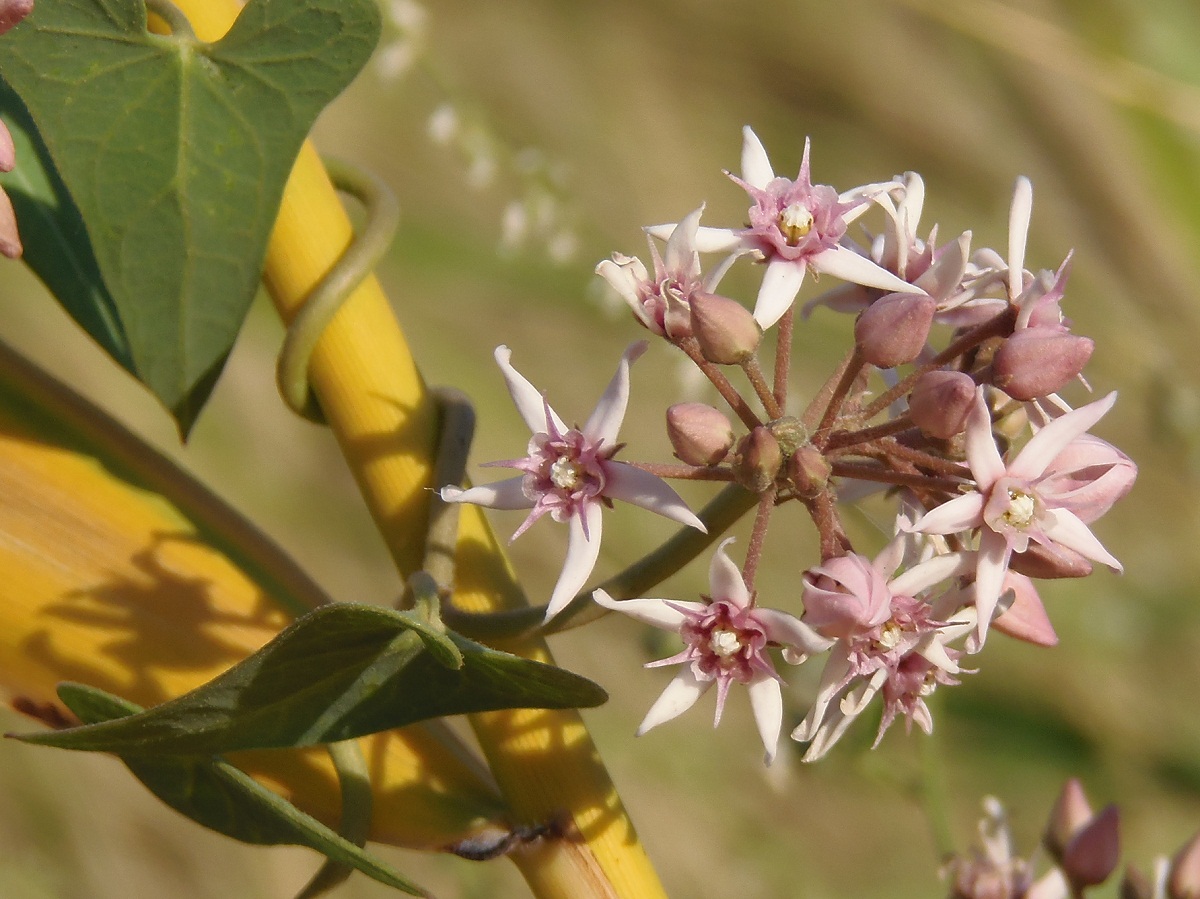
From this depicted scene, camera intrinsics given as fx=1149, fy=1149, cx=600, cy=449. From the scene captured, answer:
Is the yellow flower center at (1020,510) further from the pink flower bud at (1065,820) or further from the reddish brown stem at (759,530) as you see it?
the pink flower bud at (1065,820)

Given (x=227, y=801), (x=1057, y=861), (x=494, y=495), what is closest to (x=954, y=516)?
(x=494, y=495)

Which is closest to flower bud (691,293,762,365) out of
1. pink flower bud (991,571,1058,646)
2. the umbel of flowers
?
the umbel of flowers

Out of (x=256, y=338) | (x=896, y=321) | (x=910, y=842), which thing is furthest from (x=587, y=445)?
(x=910, y=842)

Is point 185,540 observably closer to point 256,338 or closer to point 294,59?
point 294,59

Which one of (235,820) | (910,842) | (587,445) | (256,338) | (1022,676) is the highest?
(587,445)

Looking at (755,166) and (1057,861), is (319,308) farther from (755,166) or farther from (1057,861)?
(1057,861)
